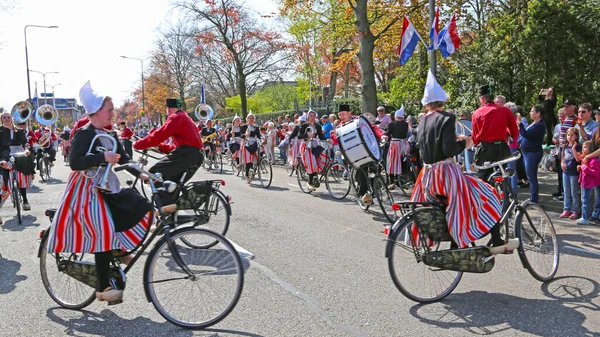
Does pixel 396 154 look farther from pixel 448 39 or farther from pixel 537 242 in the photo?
pixel 537 242

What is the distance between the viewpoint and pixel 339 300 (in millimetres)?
4871

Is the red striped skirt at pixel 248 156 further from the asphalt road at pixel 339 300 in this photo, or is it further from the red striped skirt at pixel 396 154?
the asphalt road at pixel 339 300

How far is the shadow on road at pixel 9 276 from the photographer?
5.61 metres

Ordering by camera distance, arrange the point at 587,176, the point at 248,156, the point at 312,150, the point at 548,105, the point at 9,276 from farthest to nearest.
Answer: the point at 248,156 → the point at 548,105 → the point at 312,150 → the point at 587,176 → the point at 9,276

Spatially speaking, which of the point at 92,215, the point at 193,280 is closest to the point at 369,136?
the point at 193,280

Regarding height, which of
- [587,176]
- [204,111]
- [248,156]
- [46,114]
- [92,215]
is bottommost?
[587,176]

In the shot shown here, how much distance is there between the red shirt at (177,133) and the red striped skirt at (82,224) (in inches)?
94.8

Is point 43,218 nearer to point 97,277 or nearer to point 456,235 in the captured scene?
point 97,277

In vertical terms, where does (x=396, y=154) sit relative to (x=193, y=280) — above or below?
above

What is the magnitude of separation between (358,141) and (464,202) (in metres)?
3.52

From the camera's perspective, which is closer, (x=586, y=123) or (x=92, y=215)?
(x=92, y=215)

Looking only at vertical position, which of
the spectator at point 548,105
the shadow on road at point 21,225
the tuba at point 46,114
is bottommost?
the shadow on road at point 21,225

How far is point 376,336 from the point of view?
4.06 m

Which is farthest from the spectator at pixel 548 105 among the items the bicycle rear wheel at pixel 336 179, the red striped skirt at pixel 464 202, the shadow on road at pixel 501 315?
the shadow on road at pixel 501 315
